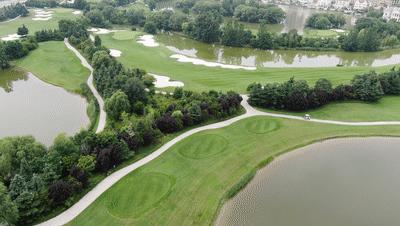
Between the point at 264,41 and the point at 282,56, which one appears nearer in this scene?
the point at 282,56

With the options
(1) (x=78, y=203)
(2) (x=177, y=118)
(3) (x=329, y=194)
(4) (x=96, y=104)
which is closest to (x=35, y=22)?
(4) (x=96, y=104)

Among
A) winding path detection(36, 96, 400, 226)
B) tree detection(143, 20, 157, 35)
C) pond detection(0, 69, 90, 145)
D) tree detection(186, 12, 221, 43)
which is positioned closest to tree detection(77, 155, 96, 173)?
winding path detection(36, 96, 400, 226)

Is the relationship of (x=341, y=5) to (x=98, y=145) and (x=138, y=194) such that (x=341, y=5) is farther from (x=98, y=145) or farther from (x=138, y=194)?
(x=138, y=194)

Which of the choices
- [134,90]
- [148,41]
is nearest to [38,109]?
[134,90]

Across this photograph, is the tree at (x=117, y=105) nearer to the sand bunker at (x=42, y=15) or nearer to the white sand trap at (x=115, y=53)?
the white sand trap at (x=115, y=53)

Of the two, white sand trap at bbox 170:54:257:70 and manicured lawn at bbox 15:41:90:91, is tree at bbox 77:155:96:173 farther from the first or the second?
white sand trap at bbox 170:54:257:70

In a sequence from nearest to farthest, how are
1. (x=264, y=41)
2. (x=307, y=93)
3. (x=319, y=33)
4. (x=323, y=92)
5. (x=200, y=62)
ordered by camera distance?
1. (x=307, y=93)
2. (x=323, y=92)
3. (x=200, y=62)
4. (x=264, y=41)
5. (x=319, y=33)

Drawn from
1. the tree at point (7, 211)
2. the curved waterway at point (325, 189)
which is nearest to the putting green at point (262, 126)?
the curved waterway at point (325, 189)
